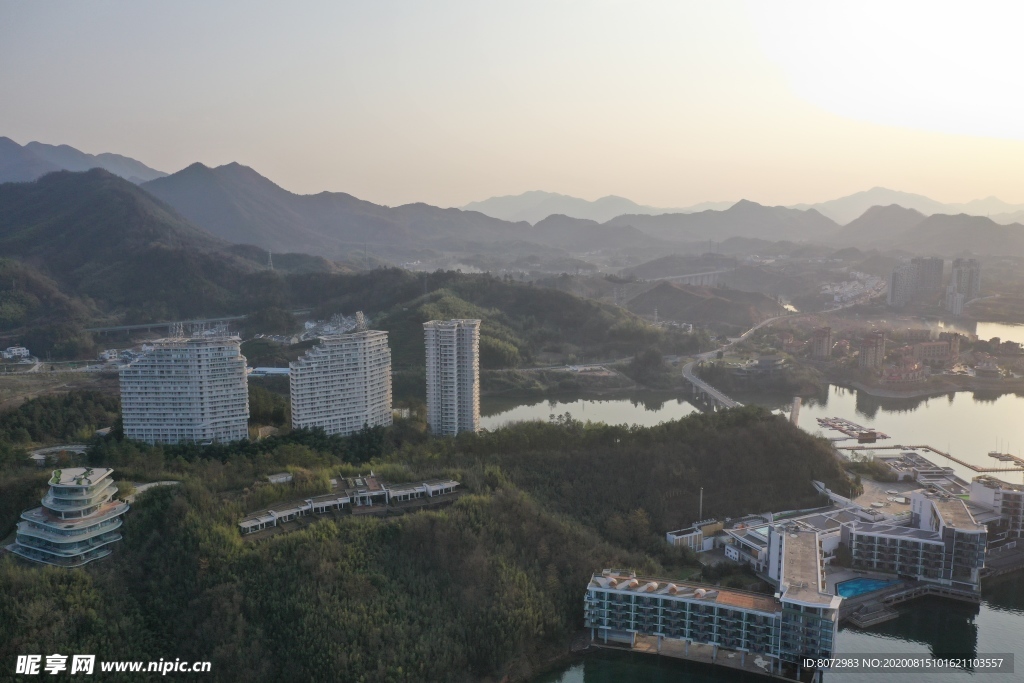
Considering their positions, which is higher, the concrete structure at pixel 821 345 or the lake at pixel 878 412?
the concrete structure at pixel 821 345

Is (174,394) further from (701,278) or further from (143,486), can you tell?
(701,278)

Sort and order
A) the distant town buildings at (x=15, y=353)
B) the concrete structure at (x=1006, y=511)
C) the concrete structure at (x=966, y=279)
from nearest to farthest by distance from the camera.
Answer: the concrete structure at (x=1006, y=511) → the distant town buildings at (x=15, y=353) → the concrete structure at (x=966, y=279)

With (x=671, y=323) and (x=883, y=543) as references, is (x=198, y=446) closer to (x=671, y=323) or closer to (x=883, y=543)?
(x=883, y=543)

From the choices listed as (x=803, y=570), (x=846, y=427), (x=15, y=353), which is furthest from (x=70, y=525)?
(x=15, y=353)

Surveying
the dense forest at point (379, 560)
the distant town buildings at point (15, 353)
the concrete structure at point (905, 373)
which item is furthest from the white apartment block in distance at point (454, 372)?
the distant town buildings at point (15, 353)

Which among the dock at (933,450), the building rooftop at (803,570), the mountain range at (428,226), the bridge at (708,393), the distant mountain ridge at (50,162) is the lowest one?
the dock at (933,450)

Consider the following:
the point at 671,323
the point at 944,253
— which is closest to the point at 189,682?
the point at 671,323

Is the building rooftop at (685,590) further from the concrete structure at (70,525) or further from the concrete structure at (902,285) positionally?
the concrete structure at (902,285)
